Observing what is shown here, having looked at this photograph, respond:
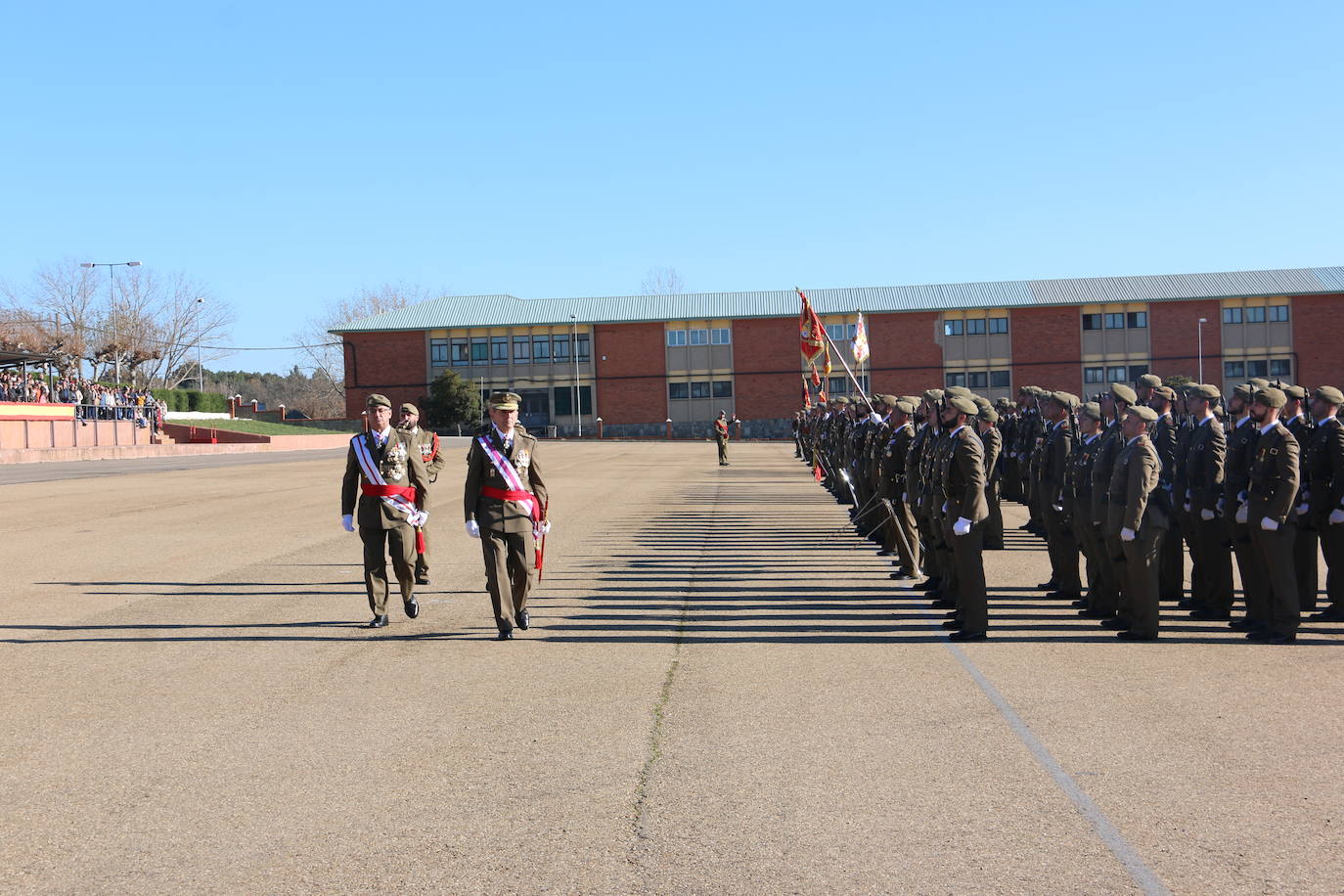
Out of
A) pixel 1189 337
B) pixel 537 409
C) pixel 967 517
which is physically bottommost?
pixel 967 517

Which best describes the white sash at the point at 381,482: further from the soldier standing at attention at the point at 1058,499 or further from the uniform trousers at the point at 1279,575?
the uniform trousers at the point at 1279,575

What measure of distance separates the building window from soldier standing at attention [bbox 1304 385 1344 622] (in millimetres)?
72647

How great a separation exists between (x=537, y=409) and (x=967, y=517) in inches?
2926

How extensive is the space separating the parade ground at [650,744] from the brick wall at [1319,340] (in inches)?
2798

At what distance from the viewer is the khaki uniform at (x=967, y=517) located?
28.7ft

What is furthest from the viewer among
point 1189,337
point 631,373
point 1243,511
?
point 631,373

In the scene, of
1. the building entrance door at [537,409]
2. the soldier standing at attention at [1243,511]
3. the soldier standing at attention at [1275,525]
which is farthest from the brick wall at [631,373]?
the soldier standing at attention at [1275,525]

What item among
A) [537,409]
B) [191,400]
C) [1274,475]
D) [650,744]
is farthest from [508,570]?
[191,400]

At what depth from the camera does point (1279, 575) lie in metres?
8.59

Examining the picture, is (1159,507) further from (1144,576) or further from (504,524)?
(504,524)

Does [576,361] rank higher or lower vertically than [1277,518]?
higher

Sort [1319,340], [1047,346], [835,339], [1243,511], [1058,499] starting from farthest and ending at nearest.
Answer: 1. [835,339]
2. [1047,346]
3. [1319,340]
4. [1058,499]
5. [1243,511]

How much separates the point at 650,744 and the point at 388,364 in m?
79.8

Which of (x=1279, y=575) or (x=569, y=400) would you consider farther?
(x=569, y=400)
